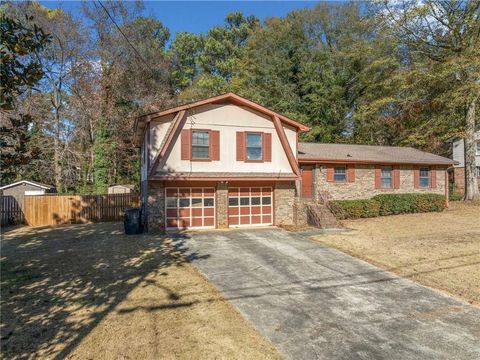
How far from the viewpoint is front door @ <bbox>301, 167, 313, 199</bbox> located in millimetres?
19375

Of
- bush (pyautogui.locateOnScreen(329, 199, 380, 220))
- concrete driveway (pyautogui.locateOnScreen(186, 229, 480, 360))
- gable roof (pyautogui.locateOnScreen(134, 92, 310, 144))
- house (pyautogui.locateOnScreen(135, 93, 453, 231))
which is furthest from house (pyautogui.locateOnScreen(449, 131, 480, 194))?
concrete driveway (pyautogui.locateOnScreen(186, 229, 480, 360))

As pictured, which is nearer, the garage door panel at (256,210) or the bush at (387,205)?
the garage door panel at (256,210)

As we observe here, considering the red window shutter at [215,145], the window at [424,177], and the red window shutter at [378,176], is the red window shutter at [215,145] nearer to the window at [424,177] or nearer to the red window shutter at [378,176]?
the red window shutter at [378,176]

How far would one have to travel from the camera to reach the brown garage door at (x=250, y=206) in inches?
654

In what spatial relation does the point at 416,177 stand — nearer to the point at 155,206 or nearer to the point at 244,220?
the point at 244,220

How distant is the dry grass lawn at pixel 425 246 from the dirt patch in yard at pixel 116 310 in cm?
561

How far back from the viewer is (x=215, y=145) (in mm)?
15789

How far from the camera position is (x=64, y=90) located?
2903cm

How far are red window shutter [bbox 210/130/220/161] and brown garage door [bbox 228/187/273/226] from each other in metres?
1.88

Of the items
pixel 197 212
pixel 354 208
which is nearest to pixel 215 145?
pixel 197 212

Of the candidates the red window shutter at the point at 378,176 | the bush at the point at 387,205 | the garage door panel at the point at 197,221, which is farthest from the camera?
the red window shutter at the point at 378,176

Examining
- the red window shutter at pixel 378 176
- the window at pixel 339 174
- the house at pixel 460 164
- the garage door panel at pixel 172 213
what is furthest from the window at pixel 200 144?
the house at pixel 460 164

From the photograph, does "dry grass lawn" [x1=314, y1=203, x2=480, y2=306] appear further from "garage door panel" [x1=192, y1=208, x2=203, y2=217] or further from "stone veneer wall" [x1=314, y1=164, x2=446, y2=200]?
"garage door panel" [x1=192, y1=208, x2=203, y2=217]

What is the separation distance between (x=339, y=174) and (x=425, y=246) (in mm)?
8405
